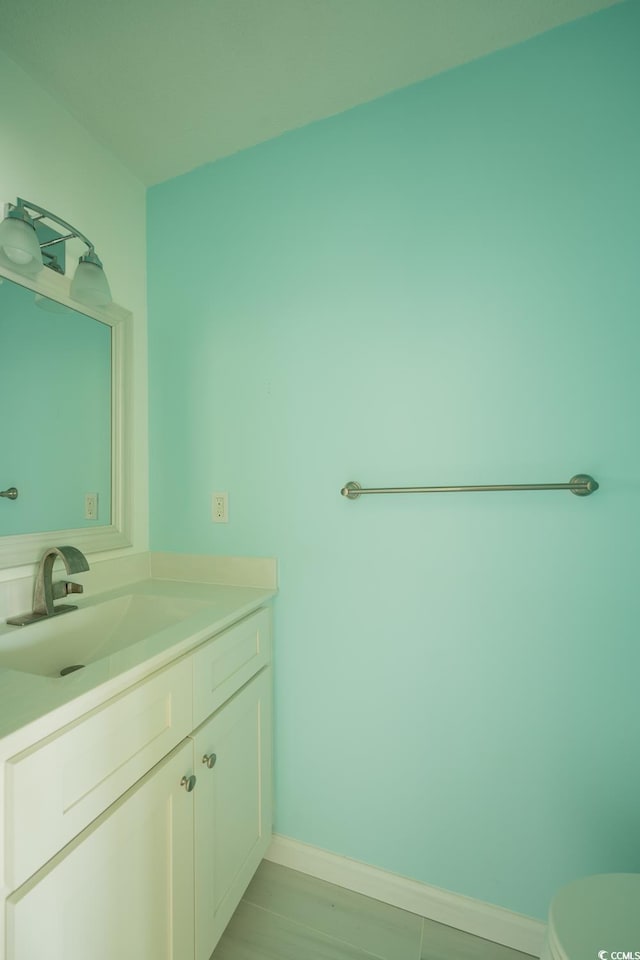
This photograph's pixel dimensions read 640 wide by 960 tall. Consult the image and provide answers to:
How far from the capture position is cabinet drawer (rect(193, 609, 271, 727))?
2.95 feet

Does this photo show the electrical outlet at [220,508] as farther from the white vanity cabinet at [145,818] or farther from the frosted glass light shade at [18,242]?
the frosted glass light shade at [18,242]

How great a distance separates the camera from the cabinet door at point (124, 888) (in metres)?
0.55

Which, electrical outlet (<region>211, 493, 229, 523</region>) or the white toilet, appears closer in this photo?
the white toilet

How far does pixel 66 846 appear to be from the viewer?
0.59 metres

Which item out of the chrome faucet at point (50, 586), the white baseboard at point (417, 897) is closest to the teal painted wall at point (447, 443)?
the white baseboard at point (417, 897)

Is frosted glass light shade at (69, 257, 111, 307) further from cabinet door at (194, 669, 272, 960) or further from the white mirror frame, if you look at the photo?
cabinet door at (194, 669, 272, 960)

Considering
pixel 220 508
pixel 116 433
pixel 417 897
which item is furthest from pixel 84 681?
pixel 417 897

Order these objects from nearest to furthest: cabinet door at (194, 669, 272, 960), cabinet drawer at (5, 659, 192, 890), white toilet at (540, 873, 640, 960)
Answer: cabinet drawer at (5, 659, 192, 890) < white toilet at (540, 873, 640, 960) < cabinet door at (194, 669, 272, 960)

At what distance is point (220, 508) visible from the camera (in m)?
1.35

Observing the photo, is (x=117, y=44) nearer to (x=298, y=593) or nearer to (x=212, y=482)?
(x=212, y=482)

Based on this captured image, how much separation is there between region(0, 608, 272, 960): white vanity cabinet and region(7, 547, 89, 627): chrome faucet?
0.38 meters

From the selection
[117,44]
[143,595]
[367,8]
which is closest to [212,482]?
[143,595]

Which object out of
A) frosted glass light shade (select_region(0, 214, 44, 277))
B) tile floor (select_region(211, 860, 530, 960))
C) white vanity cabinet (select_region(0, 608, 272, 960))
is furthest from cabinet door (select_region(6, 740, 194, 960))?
frosted glass light shade (select_region(0, 214, 44, 277))

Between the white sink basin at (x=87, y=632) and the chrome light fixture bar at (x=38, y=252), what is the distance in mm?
871
